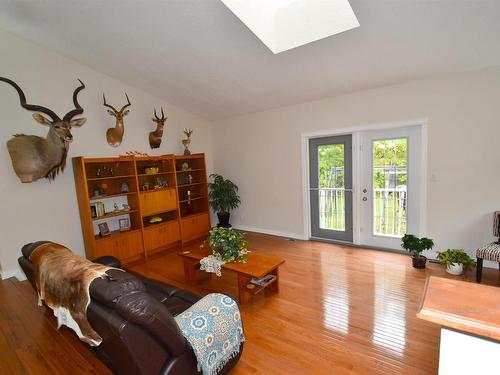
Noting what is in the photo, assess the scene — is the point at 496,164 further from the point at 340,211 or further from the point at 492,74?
the point at 340,211

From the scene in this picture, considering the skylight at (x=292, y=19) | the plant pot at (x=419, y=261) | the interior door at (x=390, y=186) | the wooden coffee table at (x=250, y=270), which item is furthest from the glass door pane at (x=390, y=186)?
the wooden coffee table at (x=250, y=270)

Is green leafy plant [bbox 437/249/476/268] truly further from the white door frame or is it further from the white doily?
the white doily

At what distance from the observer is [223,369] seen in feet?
5.59

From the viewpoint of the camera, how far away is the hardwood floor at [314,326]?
188 cm

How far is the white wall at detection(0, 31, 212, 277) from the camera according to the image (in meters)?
3.25

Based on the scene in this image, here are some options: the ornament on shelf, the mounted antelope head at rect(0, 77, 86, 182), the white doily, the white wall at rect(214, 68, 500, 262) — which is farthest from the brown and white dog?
the white wall at rect(214, 68, 500, 262)

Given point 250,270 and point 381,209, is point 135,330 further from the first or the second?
point 381,209

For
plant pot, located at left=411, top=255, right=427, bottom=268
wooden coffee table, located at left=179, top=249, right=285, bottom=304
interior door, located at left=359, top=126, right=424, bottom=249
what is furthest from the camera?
interior door, located at left=359, top=126, right=424, bottom=249

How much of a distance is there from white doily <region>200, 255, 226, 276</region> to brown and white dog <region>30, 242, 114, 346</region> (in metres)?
1.35

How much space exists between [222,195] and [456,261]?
394 cm

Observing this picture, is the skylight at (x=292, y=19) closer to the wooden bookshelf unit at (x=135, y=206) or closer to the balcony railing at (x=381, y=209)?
the balcony railing at (x=381, y=209)

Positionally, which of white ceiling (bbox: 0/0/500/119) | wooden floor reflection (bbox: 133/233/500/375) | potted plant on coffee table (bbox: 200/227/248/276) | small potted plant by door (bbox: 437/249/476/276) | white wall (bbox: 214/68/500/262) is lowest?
wooden floor reflection (bbox: 133/233/500/375)

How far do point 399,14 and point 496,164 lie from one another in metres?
2.21

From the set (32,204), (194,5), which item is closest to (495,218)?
(194,5)
